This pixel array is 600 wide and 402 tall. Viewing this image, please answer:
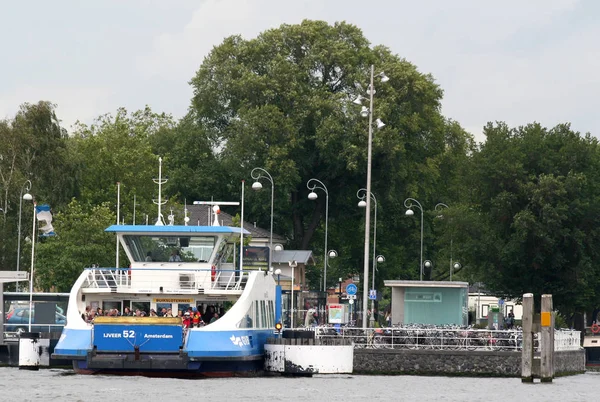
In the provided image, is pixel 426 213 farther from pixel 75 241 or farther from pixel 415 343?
pixel 415 343

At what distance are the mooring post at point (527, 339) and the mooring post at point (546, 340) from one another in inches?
16.2

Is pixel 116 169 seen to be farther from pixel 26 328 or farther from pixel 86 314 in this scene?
pixel 86 314

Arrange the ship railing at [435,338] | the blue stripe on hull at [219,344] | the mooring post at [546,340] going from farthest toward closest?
the ship railing at [435,338], the mooring post at [546,340], the blue stripe on hull at [219,344]

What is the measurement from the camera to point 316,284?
108m

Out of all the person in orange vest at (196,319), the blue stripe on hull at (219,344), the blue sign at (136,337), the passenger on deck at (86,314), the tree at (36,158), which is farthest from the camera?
the tree at (36,158)

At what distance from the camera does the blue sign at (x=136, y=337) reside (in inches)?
1636

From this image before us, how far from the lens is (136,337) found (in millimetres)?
41594

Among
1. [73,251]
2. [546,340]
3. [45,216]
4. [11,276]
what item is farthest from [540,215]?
[11,276]

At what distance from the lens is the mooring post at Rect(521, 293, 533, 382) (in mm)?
47281

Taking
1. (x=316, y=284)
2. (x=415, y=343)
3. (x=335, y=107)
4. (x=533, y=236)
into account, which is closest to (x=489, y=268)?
(x=533, y=236)

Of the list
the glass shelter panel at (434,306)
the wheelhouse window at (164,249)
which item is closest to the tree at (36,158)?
the glass shelter panel at (434,306)

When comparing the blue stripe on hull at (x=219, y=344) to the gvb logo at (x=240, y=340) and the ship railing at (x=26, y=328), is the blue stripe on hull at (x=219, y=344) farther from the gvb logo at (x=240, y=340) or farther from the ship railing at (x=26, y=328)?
the ship railing at (x=26, y=328)

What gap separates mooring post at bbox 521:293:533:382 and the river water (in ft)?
1.44

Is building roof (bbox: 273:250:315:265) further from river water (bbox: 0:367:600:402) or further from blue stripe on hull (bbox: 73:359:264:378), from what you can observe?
blue stripe on hull (bbox: 73:359:264:378)
